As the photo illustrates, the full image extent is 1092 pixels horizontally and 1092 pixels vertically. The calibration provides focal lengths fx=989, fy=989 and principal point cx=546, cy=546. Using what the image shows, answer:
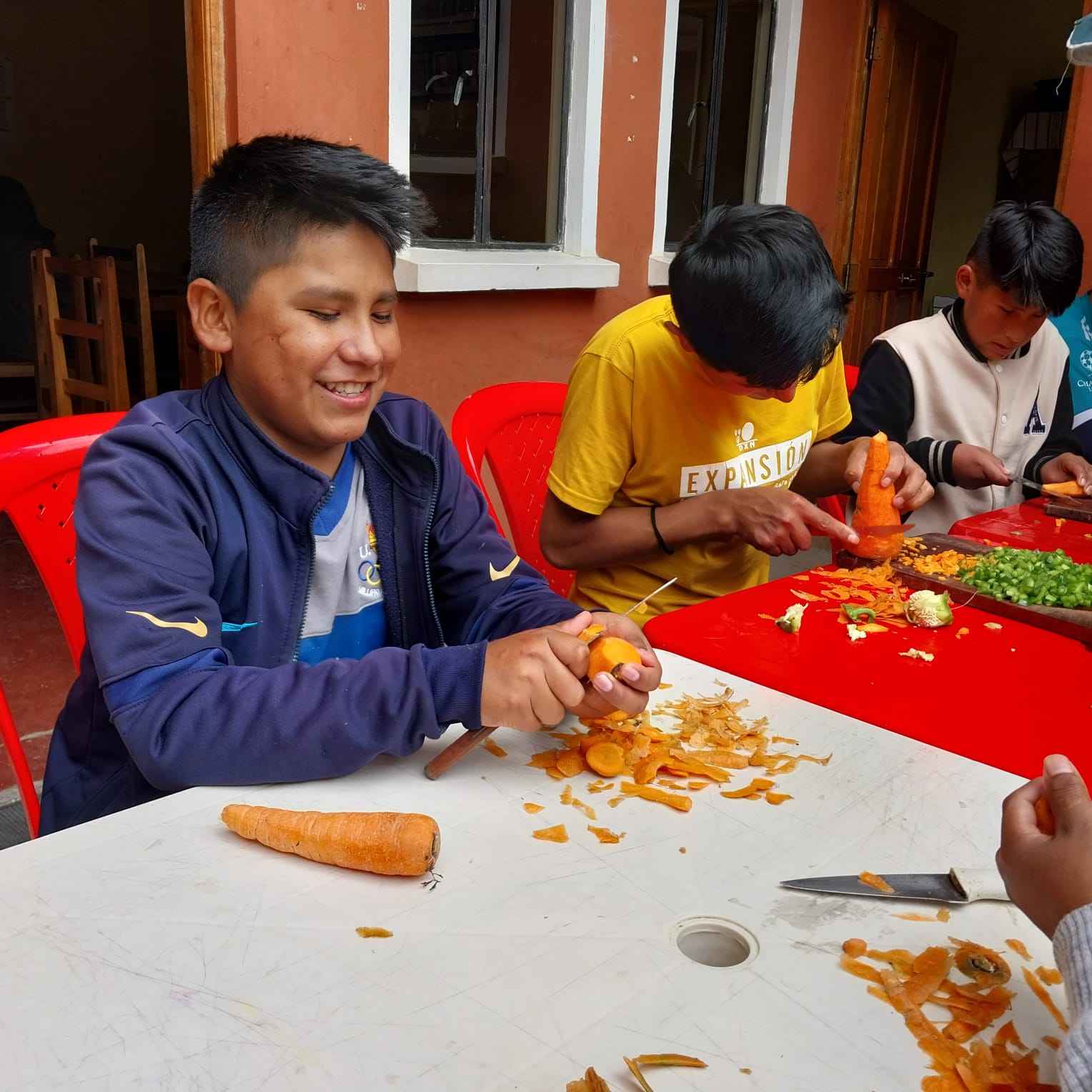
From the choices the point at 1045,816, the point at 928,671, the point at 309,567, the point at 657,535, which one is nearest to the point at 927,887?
the point at 1045,816

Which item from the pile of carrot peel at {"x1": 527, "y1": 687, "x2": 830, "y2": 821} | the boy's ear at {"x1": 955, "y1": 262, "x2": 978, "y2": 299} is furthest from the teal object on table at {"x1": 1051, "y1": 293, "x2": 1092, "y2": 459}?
the pile of carrot peel at {"x1": 527, "y1": 687, "x2": 830, "y2": 821}

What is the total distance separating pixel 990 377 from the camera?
10.4 feet

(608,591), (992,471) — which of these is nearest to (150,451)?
(608,591)

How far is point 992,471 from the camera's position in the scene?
265cm

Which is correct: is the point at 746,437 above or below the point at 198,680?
above

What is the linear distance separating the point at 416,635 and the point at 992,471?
1.71m

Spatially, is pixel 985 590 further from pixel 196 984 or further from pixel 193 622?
pixel 196 984

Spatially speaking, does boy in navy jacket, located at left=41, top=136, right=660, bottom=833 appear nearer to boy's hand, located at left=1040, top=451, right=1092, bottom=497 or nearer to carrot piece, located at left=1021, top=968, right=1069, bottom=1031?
carrot piece, located at left=1021, top=968, right=1069, bottom=1031

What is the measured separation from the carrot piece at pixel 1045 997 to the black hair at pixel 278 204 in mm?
1307

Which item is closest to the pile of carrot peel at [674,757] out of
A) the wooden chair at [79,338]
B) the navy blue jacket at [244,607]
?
the navy blue jacket at [244,607]

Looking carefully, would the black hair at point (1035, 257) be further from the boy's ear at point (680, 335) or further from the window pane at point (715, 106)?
the window pane at point (715, 106)

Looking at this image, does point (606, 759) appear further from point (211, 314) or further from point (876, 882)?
point (211, 314)

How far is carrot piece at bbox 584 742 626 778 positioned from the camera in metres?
1.25

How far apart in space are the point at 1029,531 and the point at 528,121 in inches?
128
